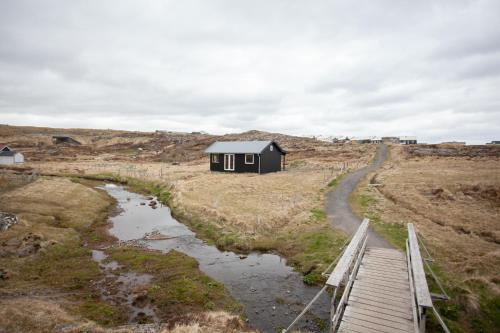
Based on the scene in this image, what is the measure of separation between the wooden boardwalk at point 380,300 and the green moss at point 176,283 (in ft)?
18.8

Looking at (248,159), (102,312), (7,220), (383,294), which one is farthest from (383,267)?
(248,159)

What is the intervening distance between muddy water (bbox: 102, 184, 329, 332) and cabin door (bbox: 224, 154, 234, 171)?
918 inches

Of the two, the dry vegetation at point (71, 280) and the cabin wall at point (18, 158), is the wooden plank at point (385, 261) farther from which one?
the cabin wall at point (18, 158)

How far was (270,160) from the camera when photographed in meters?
53.6

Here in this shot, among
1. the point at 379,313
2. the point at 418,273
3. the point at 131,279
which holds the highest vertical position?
the point at 418,273

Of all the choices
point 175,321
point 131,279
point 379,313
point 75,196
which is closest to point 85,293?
point 131,279

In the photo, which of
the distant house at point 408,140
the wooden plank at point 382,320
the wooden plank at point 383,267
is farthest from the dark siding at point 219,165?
the distant house at point 408,140

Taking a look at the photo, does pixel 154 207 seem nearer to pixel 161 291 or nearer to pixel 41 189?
→ pixel 41 189

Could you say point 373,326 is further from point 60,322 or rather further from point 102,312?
point 60,322

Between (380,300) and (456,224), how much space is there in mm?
16670

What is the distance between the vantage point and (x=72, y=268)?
1859 centimetres

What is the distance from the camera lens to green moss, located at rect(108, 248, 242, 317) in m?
14.9

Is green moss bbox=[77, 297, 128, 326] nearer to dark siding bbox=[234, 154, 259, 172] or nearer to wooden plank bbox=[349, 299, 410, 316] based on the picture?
wooden plank bbox=[349, 299, 410, 316]

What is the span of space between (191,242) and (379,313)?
16424mm
